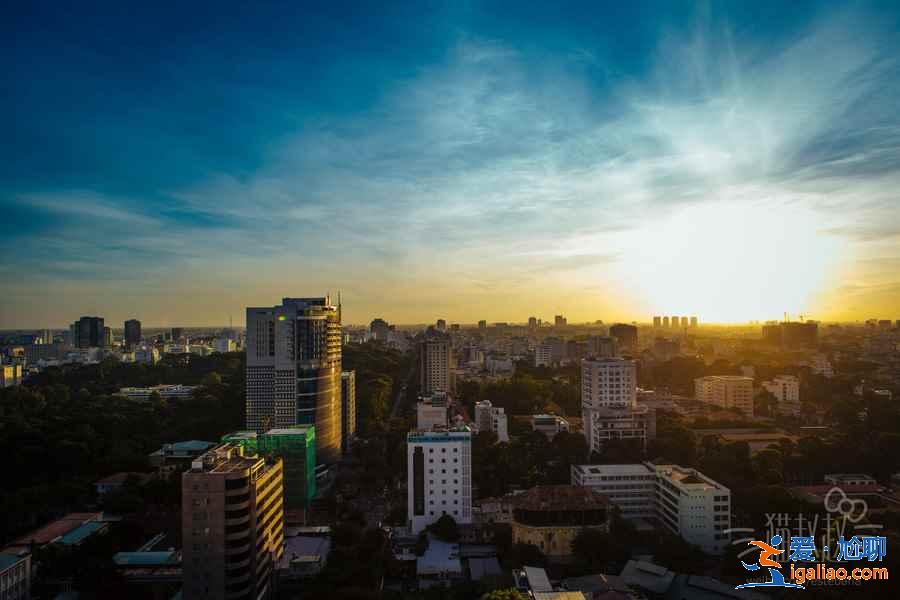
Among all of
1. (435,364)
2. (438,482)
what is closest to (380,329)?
(435,364)

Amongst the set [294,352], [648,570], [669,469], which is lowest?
[648,570]

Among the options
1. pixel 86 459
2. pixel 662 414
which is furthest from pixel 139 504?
pixel 662 414

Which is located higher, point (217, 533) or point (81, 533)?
point (217, 533)

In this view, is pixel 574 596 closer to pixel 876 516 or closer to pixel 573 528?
pixel 573 528

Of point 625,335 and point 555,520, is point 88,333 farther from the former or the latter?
point 555,520

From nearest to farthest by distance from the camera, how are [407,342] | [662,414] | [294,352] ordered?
[294,352] < [662,414] < [407,342]

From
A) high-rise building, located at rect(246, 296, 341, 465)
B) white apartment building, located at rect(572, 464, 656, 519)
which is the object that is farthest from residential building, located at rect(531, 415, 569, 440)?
high-rise building, located at rect(246, 296, 341, 465)

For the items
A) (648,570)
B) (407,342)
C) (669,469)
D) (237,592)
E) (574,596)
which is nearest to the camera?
(574,596)

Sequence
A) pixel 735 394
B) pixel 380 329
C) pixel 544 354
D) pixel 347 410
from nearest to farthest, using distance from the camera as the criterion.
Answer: pixel 347 410, pixel 735 394, pixel 544 354, pixel 380 329
